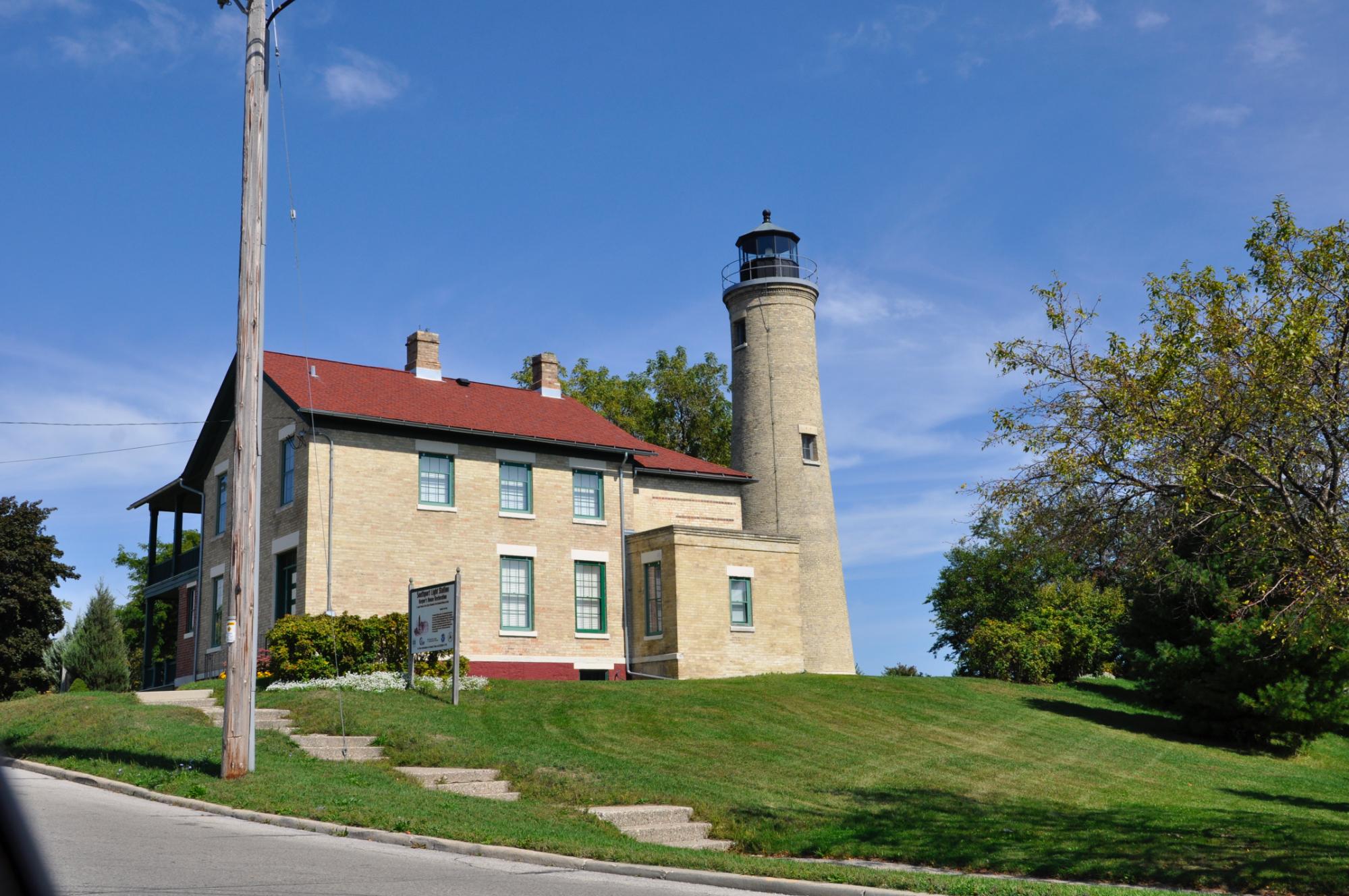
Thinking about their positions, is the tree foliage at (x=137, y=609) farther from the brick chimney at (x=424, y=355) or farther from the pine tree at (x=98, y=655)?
the brick chimney at (x=424, y=355)

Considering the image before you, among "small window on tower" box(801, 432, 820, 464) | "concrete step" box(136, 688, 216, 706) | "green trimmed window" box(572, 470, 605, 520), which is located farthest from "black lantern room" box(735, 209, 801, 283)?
"concrete step" box(136, 688, 216, 706)

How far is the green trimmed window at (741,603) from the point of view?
33000mm

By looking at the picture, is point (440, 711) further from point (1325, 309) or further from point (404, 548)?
point (1325, 309)

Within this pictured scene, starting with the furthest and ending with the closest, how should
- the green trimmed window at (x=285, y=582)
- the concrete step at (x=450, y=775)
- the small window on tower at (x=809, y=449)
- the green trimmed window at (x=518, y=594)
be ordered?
the small window on tower at (x=809, y=449), the green trimmed window at (x=518, y=594), the green trimmed window at (x=285, y=582), the concrete step at (x=450, y=775)

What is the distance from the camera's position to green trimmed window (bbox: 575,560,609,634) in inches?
1275

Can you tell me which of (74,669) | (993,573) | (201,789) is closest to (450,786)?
(201,789)

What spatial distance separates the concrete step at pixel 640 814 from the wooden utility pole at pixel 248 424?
4.72 m

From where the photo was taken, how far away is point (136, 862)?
956cm

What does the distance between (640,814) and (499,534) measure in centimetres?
1734

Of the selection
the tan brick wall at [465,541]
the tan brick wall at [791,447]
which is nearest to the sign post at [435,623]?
the tan brick wall at [465,541]

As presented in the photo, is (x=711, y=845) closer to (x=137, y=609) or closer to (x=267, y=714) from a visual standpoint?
(x=267, y=714)

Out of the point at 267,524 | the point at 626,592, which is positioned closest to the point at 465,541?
the point at 626,592

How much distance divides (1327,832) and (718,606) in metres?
18.0

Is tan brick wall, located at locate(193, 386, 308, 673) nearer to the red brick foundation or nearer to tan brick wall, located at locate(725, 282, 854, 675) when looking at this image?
the red brick foundation
